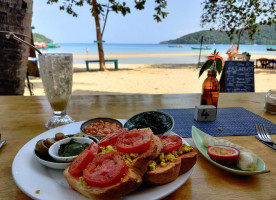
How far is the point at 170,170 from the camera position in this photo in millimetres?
750

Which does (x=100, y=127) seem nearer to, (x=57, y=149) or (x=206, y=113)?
(x=57, y=149)

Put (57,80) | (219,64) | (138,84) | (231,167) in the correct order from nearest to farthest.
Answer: (231,167) < (57,80) < (219,64) < (138,84)

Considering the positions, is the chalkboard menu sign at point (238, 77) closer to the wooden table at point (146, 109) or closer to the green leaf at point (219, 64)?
the wooden table at point (146, 109)

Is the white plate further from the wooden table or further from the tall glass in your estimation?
the tall glass

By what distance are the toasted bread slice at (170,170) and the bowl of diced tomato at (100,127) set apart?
0.49 metres

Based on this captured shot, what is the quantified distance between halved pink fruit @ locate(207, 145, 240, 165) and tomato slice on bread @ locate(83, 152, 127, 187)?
1.50 feet

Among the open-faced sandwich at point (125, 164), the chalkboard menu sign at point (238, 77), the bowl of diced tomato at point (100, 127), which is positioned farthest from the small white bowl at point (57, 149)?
the chalkboard menu sign at point (238, 77)

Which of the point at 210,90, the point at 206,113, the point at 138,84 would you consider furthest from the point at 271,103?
the point at 138,84

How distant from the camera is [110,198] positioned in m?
0.66

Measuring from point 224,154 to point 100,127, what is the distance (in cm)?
76

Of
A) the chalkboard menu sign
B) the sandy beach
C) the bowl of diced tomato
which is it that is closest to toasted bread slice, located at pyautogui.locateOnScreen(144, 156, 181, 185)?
the bowl of diced tomato

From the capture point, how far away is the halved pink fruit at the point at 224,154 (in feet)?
2.94

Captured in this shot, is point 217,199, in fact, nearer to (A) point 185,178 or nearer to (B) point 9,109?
(A) point 185,178

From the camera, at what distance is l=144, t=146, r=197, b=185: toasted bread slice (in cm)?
74
